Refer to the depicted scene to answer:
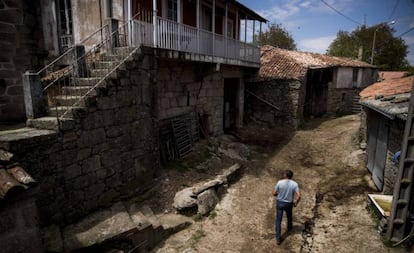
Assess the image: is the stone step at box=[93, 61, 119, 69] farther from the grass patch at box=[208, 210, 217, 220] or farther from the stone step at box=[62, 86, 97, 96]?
the grass patch at box=[208, 210, 217, 220]

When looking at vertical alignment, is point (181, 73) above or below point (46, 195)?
above

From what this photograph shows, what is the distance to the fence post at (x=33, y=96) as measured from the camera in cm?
478

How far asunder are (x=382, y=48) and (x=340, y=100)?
65.8 ft

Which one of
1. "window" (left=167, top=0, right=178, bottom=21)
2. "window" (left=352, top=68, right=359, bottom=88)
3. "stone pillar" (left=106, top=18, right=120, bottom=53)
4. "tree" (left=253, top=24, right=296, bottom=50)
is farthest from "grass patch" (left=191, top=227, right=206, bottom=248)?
"tree" (left=253, top=24, right=296, bottom=50)

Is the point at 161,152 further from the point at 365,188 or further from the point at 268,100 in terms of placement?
the point at 268,100

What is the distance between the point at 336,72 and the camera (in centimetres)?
1917

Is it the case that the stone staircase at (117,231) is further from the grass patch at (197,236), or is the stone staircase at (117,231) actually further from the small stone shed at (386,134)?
the small stone shed at (386,134)

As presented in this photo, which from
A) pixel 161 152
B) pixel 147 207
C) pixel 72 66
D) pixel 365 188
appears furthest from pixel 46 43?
pixel 365 188

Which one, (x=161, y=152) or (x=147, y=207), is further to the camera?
(x=161, y=152)

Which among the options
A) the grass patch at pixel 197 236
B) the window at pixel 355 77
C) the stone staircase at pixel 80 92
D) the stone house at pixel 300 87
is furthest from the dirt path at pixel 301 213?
the window at pixel 355 77

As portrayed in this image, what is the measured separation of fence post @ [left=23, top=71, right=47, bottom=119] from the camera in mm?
4781

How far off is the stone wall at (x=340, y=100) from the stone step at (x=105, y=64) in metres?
17.7

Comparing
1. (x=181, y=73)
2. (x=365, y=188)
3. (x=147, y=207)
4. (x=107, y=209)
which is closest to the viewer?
(x=107, y=209)

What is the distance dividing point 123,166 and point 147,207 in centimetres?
118
